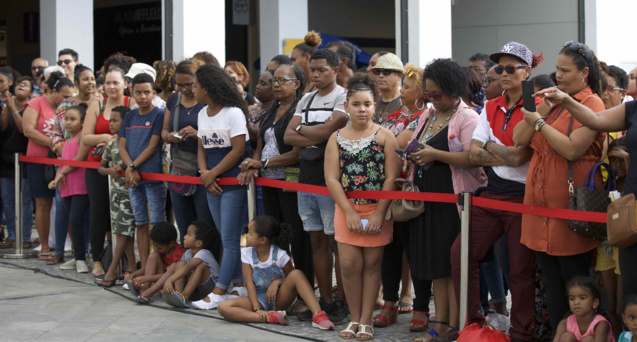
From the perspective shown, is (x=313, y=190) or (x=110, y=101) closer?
(x=313, y=190)

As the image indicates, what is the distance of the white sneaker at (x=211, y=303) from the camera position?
6891 mm

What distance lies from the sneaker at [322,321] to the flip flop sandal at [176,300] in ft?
4.17

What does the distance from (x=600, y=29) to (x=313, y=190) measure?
33.0ft

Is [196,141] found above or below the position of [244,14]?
below

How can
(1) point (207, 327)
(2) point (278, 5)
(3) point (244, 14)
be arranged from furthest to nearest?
1. (3) point (244, 14)
2. (2) point (278, 5)
3. (1) point (207, 327)

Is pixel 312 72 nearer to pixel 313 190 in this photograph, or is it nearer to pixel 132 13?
pixel 313 190

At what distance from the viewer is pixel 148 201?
25.8ft

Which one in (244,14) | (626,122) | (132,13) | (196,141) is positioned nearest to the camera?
(626,122)

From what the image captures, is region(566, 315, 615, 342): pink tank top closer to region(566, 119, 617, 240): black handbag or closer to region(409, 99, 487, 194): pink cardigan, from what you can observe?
region(566, 119, 617, 240): black handbag

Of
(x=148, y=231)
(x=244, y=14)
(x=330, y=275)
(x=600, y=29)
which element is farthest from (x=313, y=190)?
(x=244, y=14)

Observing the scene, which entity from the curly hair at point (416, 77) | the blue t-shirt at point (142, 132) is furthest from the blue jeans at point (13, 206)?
the curly hair at point (416, 77)

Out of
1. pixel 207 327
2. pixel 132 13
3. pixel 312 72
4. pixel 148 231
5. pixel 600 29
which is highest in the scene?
pixel 132 13

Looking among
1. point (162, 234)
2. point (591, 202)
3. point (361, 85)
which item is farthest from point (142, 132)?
point (591, 202)

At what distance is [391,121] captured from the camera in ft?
21.6
